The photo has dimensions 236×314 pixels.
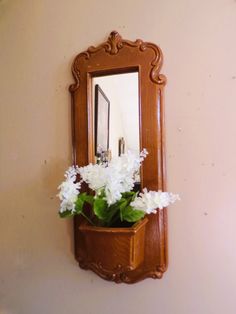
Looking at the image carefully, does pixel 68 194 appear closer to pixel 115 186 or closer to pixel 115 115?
pixel 115 186

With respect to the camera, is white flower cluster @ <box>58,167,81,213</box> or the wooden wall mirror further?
the wooden wall mirror

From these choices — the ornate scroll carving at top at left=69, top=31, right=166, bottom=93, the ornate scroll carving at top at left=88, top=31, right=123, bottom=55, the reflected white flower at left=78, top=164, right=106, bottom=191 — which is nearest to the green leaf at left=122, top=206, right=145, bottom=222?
the reflected white flower at left=78, top=164, right=106, bottom=191

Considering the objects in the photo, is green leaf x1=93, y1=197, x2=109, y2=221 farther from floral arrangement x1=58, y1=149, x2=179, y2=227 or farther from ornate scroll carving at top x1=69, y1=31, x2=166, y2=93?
ornate scroll carving at top x1=69, y1=31, x2=166, y2=93

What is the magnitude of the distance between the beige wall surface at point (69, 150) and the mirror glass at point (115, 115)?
12 centimetres

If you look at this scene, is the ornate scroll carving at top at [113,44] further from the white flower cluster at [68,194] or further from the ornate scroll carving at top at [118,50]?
the white flower cluster at [68,194]

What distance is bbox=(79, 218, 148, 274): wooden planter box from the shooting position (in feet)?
2.77

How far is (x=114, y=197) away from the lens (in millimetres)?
836

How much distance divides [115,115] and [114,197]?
33 centimetres

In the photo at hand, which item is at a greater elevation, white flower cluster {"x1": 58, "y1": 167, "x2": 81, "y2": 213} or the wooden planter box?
white flower cluster {"x1": 58, "y1": 167, "x2": 81, "y2": 213}

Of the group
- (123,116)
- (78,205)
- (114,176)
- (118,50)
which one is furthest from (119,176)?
(118,50)
